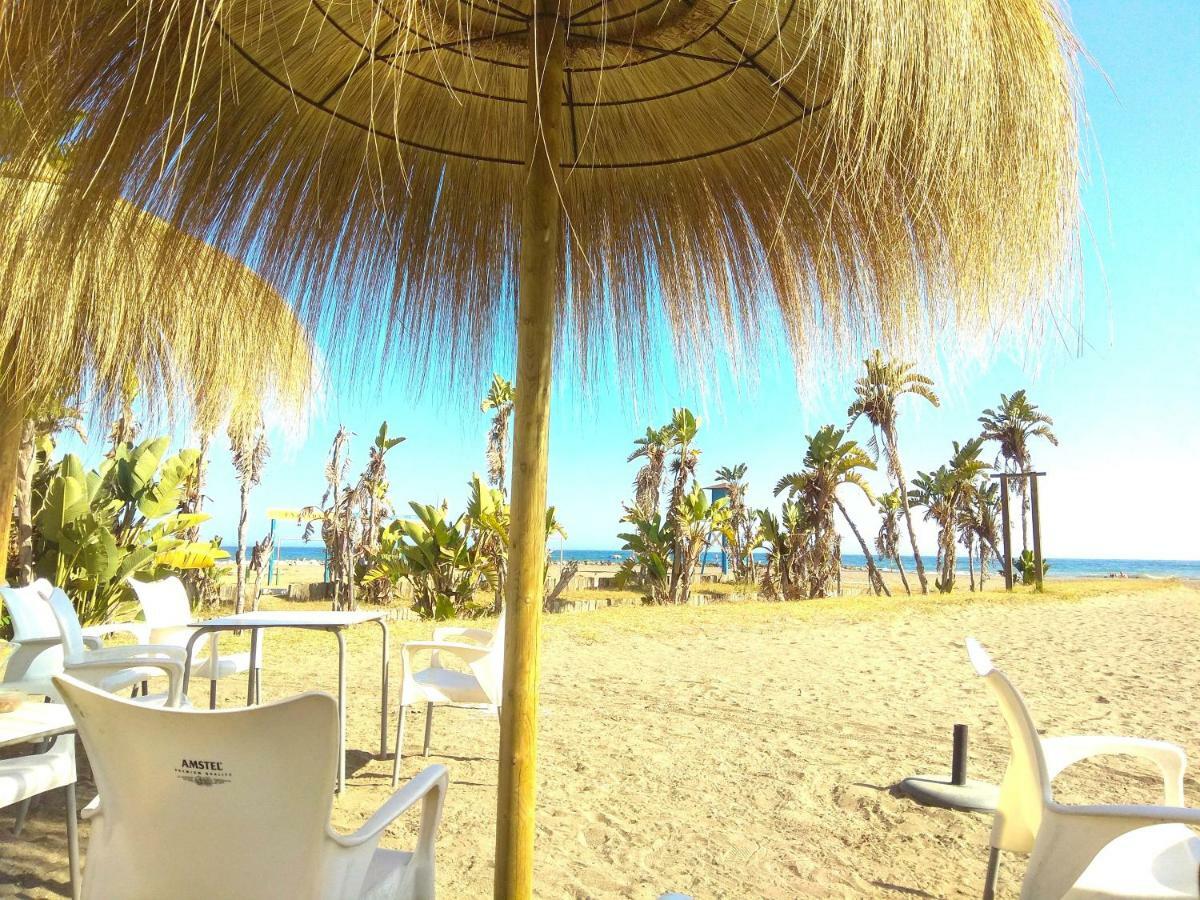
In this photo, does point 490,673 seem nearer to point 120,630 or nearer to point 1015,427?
point 120,630

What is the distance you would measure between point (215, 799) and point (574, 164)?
220 centimetres

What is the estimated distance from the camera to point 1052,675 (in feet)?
26.3

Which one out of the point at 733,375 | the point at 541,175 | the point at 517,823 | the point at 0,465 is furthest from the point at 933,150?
the point at 0,465

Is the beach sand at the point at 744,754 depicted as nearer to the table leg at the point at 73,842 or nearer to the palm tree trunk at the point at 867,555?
the table leg at the point at 73,842

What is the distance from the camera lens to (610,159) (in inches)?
113

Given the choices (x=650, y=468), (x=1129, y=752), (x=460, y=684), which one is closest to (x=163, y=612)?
(x=460, y=684)

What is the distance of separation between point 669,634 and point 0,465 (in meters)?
8.37

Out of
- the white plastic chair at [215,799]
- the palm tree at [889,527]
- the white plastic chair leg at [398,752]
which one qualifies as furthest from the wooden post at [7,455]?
the palm tree at [889,527]

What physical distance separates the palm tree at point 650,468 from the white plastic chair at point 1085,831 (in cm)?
2278

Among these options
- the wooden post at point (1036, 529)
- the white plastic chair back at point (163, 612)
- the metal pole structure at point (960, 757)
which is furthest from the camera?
the wooden post at point (1036, 529)

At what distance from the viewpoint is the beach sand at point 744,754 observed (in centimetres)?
306

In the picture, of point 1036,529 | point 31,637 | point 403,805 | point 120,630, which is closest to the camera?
point 403,805

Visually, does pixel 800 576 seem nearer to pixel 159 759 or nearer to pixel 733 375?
pixel 733 375

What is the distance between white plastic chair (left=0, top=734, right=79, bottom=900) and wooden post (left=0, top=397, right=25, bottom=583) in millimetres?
3959
